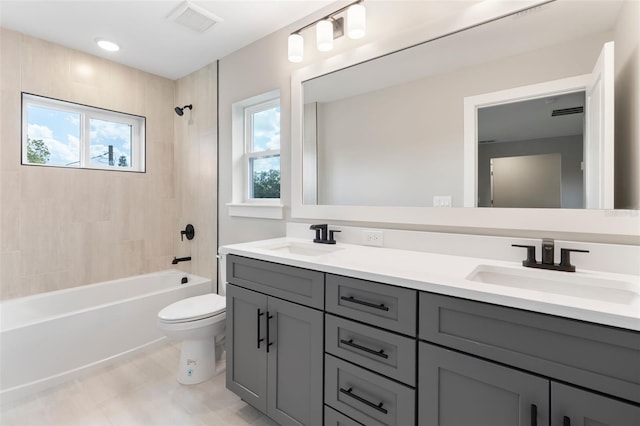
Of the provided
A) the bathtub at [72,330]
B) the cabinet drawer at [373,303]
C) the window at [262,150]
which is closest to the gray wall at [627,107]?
the cabinet drawer at [373,303]

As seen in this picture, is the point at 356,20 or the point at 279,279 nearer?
the point at 279,279

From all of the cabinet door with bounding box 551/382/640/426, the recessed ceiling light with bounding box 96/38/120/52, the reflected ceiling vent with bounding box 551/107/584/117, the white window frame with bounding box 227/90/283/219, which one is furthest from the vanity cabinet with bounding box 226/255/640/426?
the recessed ceiling light with bounding box 96/38/120/52

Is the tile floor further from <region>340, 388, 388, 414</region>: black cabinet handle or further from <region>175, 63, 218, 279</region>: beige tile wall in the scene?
<region>175, 63, 218, 279</region>: beige tile wall

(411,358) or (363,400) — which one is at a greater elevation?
(411,358)

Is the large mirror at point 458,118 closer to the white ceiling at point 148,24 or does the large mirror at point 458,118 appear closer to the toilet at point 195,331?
the white ceiling at point 148,24

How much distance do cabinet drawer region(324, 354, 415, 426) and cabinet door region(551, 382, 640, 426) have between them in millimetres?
411

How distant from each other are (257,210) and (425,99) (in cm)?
146

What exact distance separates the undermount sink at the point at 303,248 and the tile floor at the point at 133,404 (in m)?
0.95

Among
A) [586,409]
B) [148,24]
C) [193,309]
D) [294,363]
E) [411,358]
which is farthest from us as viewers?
[148,24]

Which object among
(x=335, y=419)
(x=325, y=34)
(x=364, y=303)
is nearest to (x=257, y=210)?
(x=325, y=34)

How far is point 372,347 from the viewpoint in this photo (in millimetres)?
1149

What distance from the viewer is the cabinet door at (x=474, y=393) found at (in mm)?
836

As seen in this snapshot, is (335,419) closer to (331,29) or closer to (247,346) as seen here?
(247,346)

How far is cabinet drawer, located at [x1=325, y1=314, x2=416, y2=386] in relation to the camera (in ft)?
3.45
